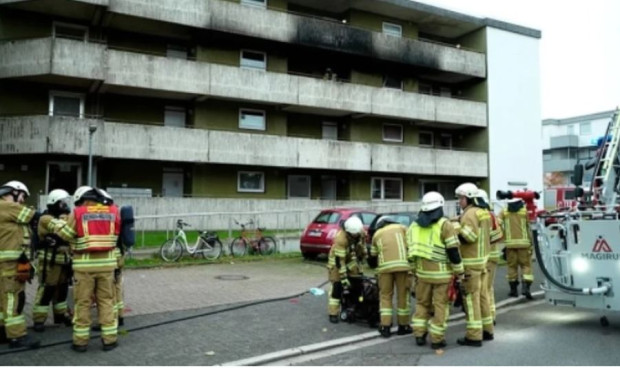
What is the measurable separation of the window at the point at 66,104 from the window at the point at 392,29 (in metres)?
17.2

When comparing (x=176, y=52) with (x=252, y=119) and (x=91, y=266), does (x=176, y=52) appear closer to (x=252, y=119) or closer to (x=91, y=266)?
(x=252, y=119)

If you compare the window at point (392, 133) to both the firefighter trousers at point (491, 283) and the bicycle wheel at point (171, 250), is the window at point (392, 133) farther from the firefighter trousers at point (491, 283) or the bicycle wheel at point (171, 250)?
the firefighter trousers at point (491, 283)

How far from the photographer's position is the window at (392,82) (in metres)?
30.2

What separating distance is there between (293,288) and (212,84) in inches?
570

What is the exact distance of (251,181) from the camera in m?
25.7

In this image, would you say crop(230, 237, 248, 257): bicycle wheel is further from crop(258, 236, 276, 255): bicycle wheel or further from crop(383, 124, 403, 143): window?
crop(383, 124, 403, 143): window

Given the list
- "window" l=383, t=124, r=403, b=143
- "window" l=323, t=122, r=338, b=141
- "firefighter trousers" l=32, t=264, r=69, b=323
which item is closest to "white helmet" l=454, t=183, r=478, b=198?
"firefighter trousers" l=32, t=264, r=69, b=323

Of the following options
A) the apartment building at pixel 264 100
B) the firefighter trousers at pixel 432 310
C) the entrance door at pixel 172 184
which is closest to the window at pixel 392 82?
the apartment building at pixel 264 100

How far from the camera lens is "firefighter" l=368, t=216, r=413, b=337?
7406 mm

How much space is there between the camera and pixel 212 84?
76.7 ft

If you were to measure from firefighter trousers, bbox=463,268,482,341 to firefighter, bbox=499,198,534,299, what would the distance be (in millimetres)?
3513

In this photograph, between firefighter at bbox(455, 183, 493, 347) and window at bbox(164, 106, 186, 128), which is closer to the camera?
firefighter at bbox(455, 183, 493, 347)

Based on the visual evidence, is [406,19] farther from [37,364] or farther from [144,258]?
[37,364]

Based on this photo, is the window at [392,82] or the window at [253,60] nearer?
the window at [253,60]
